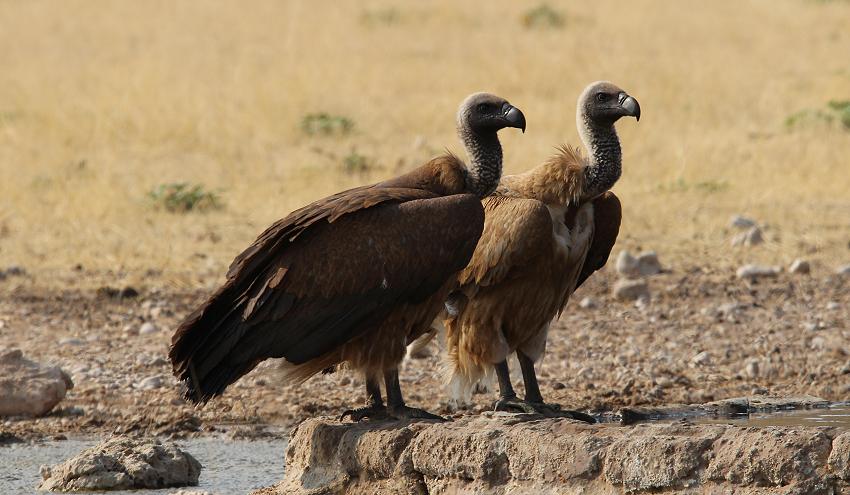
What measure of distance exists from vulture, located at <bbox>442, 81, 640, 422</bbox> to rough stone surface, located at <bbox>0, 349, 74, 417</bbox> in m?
2.20

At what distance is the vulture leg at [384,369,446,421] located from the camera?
20.8 ft

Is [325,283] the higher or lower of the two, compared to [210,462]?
higher

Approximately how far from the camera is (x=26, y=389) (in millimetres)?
8148

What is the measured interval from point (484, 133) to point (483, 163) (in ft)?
0.65

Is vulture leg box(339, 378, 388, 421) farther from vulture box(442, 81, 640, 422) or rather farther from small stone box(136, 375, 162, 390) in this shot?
small stone box(136, 375, 162, 390)

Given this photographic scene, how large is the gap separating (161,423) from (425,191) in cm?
241

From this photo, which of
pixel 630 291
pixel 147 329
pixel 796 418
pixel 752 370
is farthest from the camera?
pixel 630 291

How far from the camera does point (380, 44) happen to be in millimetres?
22719

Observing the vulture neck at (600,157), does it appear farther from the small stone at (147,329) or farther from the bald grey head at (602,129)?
the small stone at (147,329)

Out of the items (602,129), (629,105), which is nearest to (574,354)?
(602,129)

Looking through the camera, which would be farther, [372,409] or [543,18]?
[543,18]

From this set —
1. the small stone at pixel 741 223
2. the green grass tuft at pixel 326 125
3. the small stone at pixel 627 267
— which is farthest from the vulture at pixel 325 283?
the green grass tuft at pixel 326 125

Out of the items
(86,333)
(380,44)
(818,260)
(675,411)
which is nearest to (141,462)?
(675,411)

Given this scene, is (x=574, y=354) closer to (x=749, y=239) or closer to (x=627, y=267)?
(x=627, y=267)
